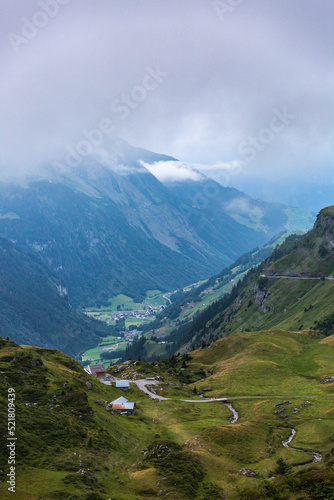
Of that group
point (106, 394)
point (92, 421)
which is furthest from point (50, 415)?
point (106, 394)

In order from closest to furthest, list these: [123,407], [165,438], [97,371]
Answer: [165,438] < [123,407] < [97,371]

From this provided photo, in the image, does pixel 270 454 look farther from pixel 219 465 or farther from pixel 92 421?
pixel 92 421

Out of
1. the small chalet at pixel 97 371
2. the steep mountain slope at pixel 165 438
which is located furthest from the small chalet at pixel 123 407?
the small chalet at pixel 97 371

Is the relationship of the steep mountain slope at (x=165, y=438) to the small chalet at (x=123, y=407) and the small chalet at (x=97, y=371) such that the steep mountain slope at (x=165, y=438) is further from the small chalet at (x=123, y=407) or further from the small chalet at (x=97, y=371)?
the small chalet at (x=97, y=371)

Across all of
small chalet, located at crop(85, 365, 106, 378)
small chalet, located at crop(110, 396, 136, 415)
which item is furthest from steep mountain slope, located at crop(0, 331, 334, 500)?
small chalet, located at crop(85, 365, 106, 378)

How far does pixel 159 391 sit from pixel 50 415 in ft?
198

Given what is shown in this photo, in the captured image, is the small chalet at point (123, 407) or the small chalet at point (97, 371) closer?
the small chalet at point (123, 407)

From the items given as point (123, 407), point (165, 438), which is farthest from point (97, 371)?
point (165, 438)

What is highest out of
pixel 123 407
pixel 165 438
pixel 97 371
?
pixel 97 371

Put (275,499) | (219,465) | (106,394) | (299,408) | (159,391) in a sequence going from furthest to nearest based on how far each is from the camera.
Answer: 1. (159,391)
2. (106,394)
3. (299,408)
4. (219,465)
5. (275,499)

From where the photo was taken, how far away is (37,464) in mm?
55375

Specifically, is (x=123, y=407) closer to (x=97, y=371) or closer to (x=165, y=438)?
(x=165, y=438)

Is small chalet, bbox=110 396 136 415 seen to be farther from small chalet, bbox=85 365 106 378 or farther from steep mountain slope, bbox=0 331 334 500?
small chalet, bbox=85 365 106 378

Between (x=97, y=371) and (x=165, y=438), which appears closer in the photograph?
(x=165, y=438)
